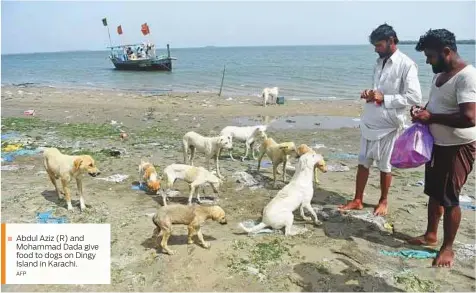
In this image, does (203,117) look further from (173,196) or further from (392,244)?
(392,244)

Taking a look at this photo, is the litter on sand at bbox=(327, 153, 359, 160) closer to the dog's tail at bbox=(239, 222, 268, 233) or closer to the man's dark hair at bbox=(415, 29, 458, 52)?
the dog's tail at bbox=(239, 222, 268, 233)

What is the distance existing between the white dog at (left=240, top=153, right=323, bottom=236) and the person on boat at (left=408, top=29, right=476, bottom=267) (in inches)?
64.5

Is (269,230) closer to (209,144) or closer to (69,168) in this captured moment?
(209,144)

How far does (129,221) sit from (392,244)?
12.0 ft

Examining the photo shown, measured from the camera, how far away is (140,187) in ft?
23.7

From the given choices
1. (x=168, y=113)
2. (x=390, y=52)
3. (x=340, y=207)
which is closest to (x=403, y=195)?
(x=340, y=207)

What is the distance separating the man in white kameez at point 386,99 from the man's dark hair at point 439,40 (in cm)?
99

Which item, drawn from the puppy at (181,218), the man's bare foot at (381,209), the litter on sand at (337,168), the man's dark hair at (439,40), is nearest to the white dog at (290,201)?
the puppy at (181,218)

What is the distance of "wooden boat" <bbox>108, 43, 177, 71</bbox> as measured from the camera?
4181cm

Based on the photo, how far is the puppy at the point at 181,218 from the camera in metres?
4.72

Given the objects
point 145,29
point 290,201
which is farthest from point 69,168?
point 145,29

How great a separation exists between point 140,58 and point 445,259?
42.8 m

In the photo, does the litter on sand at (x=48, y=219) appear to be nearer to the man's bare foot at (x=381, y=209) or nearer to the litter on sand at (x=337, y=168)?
the man's bare foot at (x=381, y=209)

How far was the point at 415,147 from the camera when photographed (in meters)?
4.48
